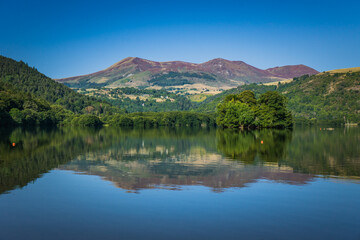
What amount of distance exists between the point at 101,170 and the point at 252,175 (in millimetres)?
11265

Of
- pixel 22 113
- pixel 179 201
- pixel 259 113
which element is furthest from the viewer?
pixel 22 113

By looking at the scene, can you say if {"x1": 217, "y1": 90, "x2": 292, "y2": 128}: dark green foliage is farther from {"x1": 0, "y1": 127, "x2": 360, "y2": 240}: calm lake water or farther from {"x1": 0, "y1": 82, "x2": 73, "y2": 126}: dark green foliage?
{"x1": 0, "y1": 82, "x2": 73, "y2": 126}: dark green foliage

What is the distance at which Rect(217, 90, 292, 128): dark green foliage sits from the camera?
10488 cm

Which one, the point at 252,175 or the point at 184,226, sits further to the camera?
the point at 252,175

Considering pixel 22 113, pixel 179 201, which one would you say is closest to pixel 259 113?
pixel 179 201

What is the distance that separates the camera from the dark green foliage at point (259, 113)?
10488 cm

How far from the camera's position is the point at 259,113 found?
351 ft

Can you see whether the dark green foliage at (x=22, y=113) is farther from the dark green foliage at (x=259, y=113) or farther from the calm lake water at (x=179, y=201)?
the calm lake water at (x=179, y=201)

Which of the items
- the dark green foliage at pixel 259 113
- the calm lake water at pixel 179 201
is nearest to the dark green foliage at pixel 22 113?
the dark green foliage at pixel 259 113

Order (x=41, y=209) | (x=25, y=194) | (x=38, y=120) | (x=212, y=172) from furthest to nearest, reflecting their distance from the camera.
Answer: (x=38, y=120), (x=212, y=172), (x=25, y=194), (x=41, y=209)

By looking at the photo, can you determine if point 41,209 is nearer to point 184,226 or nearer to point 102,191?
point 102,191

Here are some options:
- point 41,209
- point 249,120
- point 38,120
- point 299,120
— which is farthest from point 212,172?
point 299,120

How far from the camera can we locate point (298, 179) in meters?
22.1

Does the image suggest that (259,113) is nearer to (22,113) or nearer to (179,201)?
(179,201)
